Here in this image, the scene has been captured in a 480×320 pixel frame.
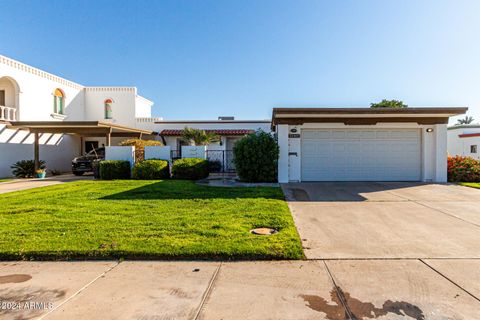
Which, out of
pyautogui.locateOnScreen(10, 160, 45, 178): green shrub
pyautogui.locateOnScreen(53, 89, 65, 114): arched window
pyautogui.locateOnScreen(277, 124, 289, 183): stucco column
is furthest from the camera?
pyautogui.locateOnScreen(53, 89, 65, 114): arched window

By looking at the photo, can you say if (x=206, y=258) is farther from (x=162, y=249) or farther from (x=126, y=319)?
(x=126, y=319)

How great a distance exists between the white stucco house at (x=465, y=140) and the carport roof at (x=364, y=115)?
17778 millimetres

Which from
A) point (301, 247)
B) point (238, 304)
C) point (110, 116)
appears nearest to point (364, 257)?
point (301, 247)

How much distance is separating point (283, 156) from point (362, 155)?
11.7ft

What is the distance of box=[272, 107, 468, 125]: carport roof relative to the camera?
11.4 m

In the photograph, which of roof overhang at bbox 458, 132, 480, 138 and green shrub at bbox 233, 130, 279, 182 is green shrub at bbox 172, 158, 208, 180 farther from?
roof overhang at bbox 458, 132, 480, 138

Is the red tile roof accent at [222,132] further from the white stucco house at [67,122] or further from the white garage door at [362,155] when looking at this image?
the white garage door at [362,155]

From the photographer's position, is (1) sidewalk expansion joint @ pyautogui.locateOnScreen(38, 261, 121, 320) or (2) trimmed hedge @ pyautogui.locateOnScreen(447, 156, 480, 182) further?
(2) trimmed hedge @ pyautogui.locateOnScreen(447, 156, 480, 182)

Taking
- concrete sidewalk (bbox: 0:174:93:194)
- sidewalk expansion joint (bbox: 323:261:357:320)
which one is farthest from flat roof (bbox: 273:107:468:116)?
concrete sidewalk (bbox: 0:174:93:194)

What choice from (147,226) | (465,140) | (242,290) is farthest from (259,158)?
(465,140)

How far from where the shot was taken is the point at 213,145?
1953cm

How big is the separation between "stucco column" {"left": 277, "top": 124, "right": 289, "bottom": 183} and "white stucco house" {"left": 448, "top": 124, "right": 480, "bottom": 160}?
2243 cm

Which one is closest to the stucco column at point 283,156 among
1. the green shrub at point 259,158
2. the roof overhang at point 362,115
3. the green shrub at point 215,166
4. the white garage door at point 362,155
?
the green shrub at point 259,158

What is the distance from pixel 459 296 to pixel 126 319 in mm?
3482
